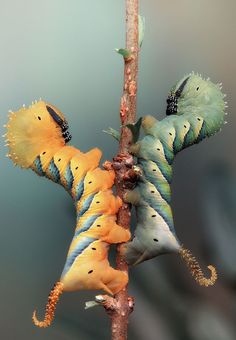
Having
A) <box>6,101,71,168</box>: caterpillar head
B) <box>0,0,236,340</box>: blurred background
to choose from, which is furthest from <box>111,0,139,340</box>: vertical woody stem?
<box>0,0,236,340</box>: blurred background

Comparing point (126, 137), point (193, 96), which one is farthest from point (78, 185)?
point (193, 96)

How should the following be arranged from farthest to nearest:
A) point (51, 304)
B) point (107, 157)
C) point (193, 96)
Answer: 1. point (107, 157)
2. point (193, 96)
3. point (51, 304)

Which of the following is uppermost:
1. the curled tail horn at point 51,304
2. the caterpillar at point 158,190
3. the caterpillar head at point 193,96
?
the caterpillar head at point 193,96

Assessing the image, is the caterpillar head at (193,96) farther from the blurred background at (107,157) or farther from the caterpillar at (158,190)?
the blurred background at (107,157)

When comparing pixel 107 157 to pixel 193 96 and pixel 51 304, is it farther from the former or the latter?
pixel 51 304

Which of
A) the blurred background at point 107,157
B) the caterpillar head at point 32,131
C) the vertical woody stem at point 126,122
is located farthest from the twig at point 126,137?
the blurred background at point 107,157

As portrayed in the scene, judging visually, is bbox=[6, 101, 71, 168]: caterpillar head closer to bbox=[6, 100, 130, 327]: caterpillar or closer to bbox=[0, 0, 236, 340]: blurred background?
bbox=[6, 100, 130, 327]: caterpillar

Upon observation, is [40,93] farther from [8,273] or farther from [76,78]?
[8,273]
